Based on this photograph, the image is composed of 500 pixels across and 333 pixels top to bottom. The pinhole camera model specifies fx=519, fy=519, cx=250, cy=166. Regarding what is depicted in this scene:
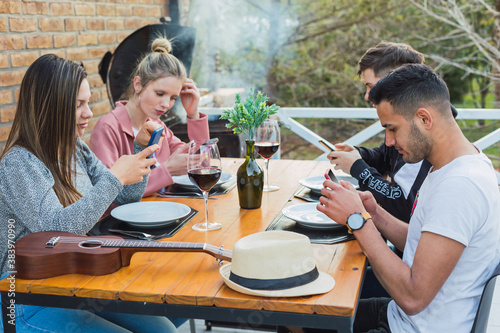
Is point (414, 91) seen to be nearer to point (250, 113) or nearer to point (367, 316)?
point (250, 113)

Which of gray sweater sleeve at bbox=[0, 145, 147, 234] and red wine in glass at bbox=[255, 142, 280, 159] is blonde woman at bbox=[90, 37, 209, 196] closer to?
red wine in glass at bbox=[255, 142, 280, 159]

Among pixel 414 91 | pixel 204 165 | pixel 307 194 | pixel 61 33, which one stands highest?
pixel 61 33

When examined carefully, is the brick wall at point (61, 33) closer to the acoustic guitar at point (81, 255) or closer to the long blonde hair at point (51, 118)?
the long blonde hair at point (51, 118)

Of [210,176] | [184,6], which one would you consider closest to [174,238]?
[210,176]

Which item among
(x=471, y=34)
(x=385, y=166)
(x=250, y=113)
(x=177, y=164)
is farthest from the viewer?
(x=471, y=34)

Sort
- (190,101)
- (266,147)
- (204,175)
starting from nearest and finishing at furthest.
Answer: (204,175), (266,147), (190,101)

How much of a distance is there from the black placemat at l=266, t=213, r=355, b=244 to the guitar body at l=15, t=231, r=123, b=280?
0.54 metres

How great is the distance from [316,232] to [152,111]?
47.5 inches

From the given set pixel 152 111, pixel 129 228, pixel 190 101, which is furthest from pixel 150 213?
pixel 190 101

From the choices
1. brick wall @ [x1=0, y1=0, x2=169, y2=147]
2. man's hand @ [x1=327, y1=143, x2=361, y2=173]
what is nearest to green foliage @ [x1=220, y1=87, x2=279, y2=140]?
man's hand @ [x1=327, y1=143, x2=361, y2=173]

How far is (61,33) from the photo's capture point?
3.08 meters

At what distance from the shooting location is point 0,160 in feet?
5.14

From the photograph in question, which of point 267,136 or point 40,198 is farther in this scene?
point 267,136

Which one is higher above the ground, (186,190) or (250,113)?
(250,113)
